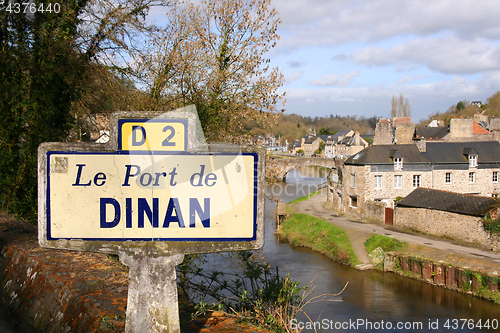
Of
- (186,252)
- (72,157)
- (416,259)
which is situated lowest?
(416,259)

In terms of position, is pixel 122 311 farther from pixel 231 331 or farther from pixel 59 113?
pixel 59 113

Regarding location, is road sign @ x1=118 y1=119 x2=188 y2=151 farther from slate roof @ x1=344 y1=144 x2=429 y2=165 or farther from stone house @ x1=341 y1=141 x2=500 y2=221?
slate roof @ x1=344 y1=144 x2=429 y2=165

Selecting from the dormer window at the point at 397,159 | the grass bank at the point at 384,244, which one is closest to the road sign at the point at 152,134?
the grass bank at the point at 384,244

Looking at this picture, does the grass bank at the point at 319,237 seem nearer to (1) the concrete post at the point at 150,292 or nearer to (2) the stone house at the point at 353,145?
(1) the concrete post at the point at 150,292

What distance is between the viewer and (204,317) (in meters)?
4.18

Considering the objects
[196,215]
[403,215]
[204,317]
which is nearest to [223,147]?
[196,215]

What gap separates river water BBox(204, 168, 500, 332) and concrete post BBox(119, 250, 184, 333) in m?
13.1

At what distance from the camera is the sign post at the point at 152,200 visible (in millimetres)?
1986

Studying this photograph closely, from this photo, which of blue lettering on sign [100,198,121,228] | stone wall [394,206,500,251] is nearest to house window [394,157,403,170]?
stone wall [394,206,500,251]

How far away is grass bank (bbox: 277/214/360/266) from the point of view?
85.0 ft

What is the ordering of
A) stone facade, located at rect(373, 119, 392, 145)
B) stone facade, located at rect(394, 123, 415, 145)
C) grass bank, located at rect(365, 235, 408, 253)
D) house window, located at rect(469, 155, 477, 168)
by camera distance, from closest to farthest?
grass bank, located at rect(365, 235, 408, 253) → house window, located at rect(469, 155, 477, 168) → stone facade, located at rect(373, 119, 392, 145) → stone facade, located at rect(394, 123, 415, 145)

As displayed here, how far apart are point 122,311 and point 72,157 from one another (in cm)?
245

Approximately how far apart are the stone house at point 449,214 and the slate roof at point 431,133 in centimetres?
2802

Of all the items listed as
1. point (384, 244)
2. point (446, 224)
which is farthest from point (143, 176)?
point (446, 224)
